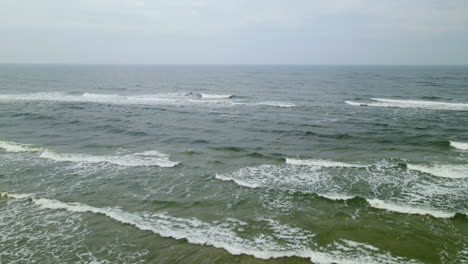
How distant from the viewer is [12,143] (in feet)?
63.6

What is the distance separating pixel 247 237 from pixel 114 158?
1138 centimetres

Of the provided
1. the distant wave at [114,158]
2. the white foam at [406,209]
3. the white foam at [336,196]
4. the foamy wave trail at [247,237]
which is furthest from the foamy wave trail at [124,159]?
the white foam at [406,209]

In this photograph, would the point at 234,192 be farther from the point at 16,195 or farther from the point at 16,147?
the point at 16,147

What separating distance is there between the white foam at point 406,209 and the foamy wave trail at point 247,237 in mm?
3258

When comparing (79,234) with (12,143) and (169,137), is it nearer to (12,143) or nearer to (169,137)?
(169,137)

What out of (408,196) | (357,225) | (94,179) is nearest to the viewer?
(357,225)

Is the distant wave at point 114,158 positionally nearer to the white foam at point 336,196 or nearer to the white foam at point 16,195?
the white foam at point 16,195

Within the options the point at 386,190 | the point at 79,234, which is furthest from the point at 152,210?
the point at 386,190

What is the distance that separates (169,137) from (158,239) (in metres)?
13.7

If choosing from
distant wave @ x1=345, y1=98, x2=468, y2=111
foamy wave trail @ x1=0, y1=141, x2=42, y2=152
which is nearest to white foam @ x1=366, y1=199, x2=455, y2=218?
foamy wave trail @ x1=0, y1=141, x2=42, y2=152

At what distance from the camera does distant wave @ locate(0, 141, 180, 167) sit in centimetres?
1623

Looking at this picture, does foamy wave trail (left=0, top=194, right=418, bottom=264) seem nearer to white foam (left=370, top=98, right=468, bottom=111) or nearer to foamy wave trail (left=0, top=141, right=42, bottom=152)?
foamy wave trail (left=0, top=141, right=42, bottom=152)

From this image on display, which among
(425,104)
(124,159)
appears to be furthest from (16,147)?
(425,104)

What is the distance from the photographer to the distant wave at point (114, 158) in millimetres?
16234
